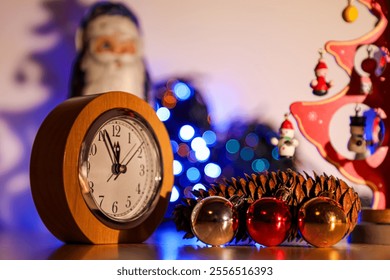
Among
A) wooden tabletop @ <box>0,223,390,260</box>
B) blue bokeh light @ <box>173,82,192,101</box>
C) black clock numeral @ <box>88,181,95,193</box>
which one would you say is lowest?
wooden tabletop @ <box>0,223,390,260</box>

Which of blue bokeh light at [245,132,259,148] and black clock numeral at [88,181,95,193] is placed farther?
blue bokeh light at [245,132,259,148]

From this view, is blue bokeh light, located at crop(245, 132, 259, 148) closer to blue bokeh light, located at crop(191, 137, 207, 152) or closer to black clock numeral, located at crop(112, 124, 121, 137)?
blue bokeh light, located at crop(191, 137, 207, 152)

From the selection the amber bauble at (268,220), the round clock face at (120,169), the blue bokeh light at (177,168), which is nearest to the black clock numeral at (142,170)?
the round clock face at (120,169)

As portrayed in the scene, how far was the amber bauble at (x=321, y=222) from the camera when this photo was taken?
2.87ft

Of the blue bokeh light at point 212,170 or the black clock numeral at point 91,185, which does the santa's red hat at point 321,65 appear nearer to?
the blue bokeh light at point 212,170

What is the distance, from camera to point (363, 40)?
1585 millimetres

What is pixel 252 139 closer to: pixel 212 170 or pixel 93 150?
pixel 212 170

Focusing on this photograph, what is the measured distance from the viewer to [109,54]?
1.48m

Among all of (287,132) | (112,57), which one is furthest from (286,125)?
(112,57)

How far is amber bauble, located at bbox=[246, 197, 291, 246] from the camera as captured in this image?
2.90ft

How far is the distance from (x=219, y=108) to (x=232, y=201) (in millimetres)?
574

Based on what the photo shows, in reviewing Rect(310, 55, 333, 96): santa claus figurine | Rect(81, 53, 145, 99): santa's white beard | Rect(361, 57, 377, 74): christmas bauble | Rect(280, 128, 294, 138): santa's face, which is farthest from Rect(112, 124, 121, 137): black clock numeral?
Rect(361, 57, 377, 74): christmas bauble

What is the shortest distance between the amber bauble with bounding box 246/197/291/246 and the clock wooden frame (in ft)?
0.71

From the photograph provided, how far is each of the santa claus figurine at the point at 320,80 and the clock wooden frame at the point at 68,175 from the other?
69 cm
